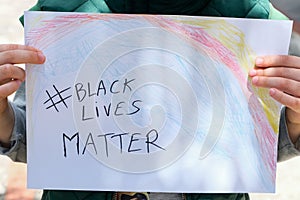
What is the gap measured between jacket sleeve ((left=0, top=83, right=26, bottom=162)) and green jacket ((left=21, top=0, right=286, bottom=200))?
0.36ft

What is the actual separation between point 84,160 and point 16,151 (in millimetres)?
146

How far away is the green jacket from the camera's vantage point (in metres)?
1.09

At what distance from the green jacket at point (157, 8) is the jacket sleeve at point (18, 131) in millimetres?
109

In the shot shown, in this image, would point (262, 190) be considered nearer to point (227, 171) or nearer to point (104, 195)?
point (227, 171)

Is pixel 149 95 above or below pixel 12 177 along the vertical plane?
above

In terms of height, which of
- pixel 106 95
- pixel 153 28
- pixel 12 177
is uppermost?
pixel 153 28

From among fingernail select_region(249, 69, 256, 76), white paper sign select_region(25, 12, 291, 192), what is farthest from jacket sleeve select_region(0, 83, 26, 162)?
fingernail select_region(249, 69, 256, 76)

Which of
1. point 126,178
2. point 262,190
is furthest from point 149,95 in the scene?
point 262,190

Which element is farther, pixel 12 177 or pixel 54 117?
pixel 12 177

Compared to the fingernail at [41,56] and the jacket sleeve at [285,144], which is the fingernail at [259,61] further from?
the fingernail at [41,56]

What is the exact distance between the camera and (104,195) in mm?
1099

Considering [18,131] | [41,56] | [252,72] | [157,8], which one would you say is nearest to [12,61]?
[41,56]

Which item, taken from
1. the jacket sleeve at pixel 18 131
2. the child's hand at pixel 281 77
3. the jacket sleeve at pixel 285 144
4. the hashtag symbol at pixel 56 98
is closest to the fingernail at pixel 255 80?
the child's hand at pixel 281 77

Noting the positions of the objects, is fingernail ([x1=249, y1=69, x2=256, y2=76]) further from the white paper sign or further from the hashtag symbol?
the hashtag symbol
